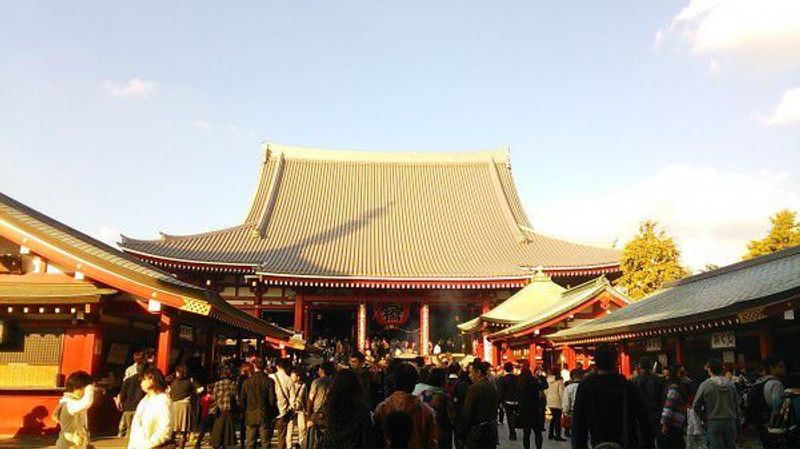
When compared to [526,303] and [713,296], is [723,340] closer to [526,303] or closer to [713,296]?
[713,296]

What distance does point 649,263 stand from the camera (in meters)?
43.0

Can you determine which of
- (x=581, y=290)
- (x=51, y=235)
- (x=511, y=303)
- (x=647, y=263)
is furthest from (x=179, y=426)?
(x=647, y=263)

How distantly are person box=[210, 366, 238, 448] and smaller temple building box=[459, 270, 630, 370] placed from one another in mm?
9797

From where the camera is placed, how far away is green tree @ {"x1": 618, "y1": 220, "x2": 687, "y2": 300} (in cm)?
4247

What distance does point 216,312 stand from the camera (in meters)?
12.9

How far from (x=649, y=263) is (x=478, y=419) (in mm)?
38683

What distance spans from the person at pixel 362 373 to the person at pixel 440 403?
62.8 inches

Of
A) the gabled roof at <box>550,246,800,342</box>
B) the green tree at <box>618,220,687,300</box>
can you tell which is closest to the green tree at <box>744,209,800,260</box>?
the green tree at <box>618,220,687,300</box>

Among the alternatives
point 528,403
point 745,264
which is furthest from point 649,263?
point 528,403

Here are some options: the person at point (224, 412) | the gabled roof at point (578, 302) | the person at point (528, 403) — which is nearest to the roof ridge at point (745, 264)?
the gabled roof at point (578, 302)

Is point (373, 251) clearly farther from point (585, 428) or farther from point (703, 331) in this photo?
point (585, 428)

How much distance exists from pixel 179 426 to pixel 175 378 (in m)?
0.82

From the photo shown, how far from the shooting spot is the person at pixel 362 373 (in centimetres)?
964

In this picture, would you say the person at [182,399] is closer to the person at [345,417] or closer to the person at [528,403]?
the person at [345,417]
